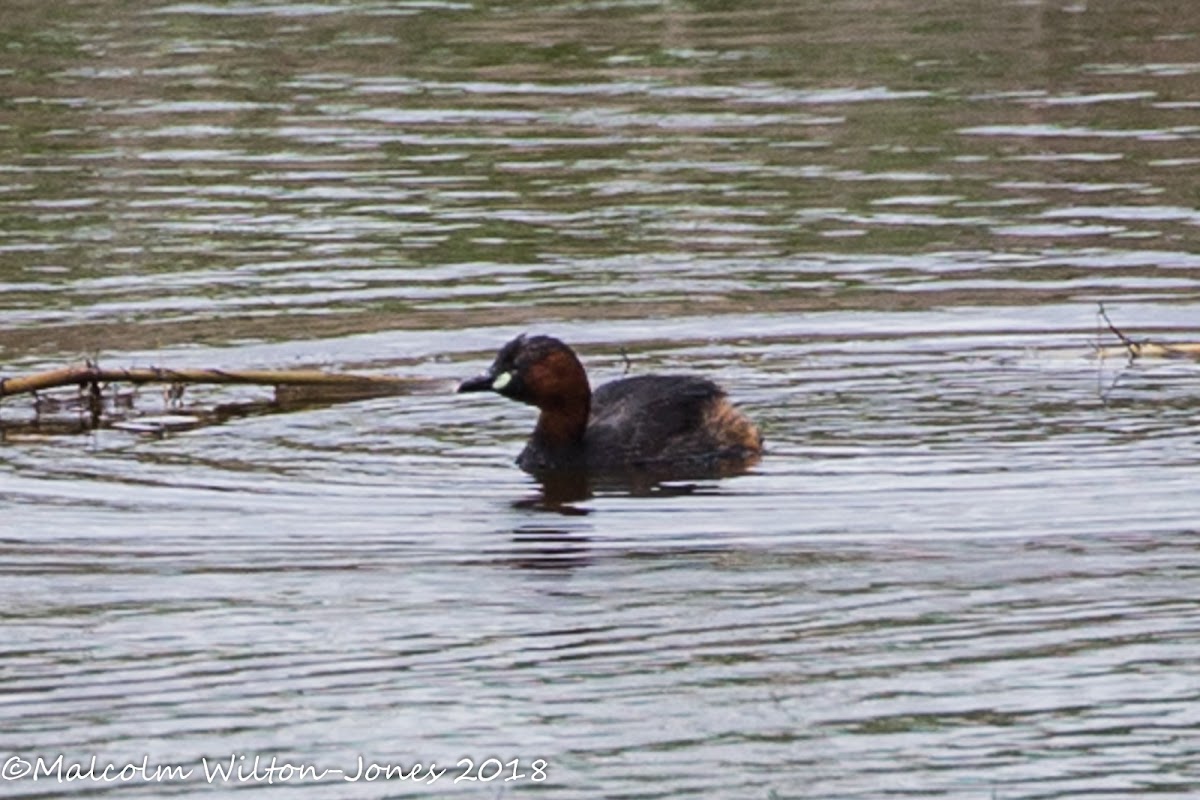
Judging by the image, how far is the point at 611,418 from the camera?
498 inches

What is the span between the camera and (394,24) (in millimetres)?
25562

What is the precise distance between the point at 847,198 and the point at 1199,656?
926cm

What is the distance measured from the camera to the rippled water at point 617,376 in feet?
27.5

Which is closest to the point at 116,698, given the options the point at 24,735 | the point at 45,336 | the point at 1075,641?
the point at 24,735

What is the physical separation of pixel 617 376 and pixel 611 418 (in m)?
1.50

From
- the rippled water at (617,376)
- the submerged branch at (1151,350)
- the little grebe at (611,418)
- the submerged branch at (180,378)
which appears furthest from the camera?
the submerged branch at (1151,350)

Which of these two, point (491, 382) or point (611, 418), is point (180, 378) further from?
point (611, 418)

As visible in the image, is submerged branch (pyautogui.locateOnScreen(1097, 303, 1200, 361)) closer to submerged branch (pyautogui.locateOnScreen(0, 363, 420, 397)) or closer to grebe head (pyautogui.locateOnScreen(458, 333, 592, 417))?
grebe head (pyautogui.locateOnScreen(458, 333, 592, 417))

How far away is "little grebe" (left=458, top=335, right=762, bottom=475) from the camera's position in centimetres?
1241

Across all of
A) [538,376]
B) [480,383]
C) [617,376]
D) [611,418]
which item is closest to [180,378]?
[480,383]

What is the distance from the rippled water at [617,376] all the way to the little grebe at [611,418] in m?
0.22

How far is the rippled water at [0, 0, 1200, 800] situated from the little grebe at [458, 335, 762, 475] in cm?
22

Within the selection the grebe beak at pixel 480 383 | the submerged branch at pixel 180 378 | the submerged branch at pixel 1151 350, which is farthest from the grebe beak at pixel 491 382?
the submerged branch at pixel 1151 350

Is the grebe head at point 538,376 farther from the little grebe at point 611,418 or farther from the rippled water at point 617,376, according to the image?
the rippled water at point 617,376
